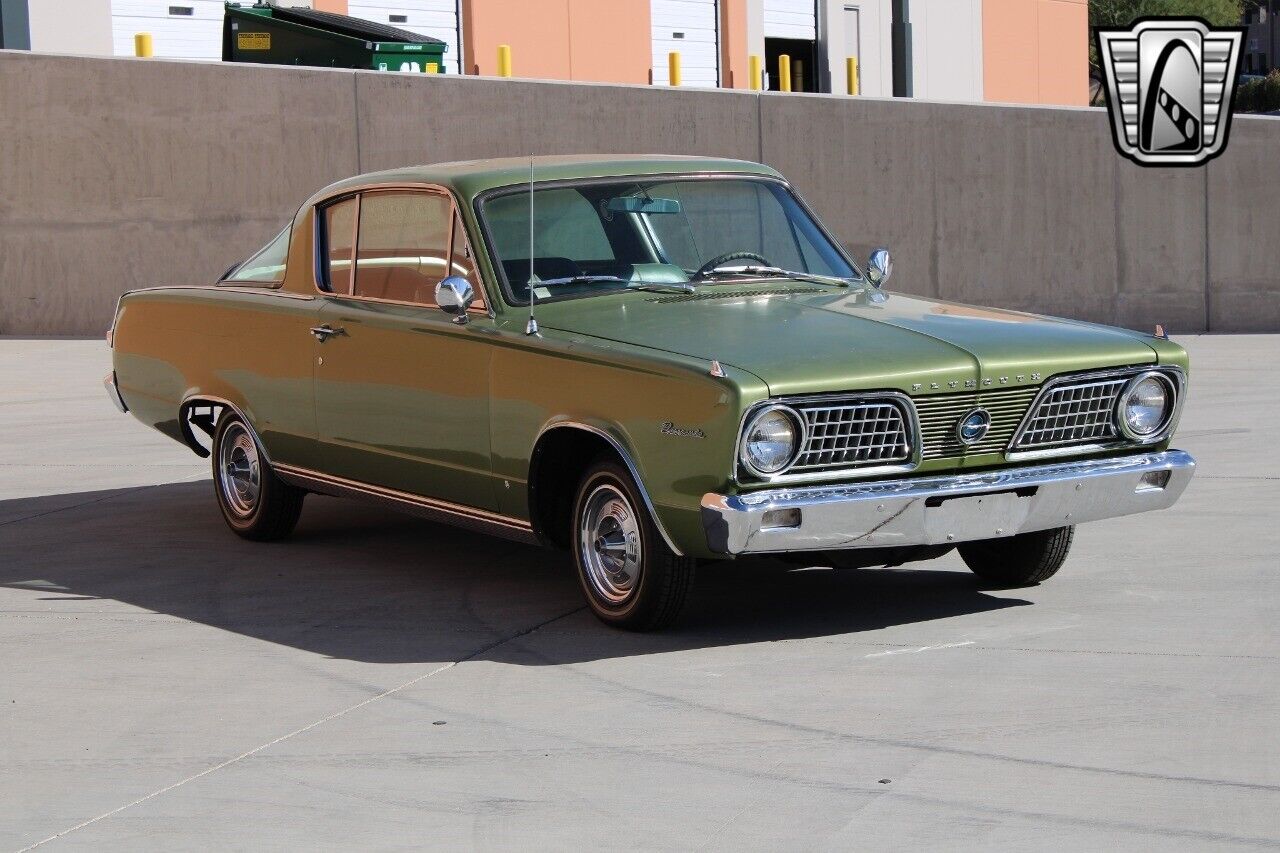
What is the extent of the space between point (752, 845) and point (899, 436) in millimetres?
2156

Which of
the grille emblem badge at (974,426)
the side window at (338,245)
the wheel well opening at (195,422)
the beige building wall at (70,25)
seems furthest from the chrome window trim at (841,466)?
the beige building wall at (70,25)

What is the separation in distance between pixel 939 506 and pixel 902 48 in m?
36.0

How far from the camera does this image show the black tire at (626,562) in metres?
6.42

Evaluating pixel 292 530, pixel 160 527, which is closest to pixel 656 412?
pixel 292 530

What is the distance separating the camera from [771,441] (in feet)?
20.1

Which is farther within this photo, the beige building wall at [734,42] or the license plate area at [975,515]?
the beige building wall at [734,42]

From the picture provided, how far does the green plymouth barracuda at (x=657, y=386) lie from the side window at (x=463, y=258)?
0.05ft

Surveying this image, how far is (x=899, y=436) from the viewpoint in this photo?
20.7ft

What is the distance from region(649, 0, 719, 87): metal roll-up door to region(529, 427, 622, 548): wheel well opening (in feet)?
92.5

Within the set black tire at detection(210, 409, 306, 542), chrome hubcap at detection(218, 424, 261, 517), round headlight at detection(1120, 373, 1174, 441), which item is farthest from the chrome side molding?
round headlight at detection(1120, 373, 1174, 441)

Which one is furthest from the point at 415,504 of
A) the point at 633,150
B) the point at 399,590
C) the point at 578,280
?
the point at 633,150

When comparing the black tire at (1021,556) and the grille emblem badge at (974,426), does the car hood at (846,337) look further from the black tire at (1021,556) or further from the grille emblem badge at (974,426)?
the black tire at (1021,556)

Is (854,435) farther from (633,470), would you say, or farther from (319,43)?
(319,43)

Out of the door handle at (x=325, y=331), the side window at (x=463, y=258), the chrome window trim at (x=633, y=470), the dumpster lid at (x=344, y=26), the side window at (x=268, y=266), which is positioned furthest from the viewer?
the dumpster lid at (x=344, y=26)
